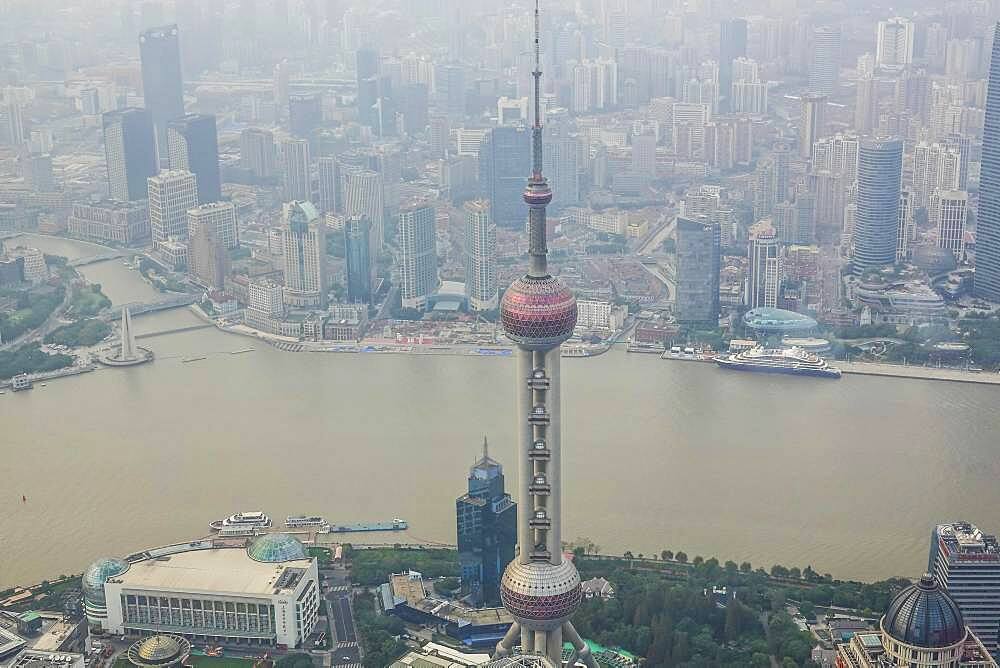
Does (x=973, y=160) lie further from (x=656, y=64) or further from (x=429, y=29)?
(x=429, y=29)

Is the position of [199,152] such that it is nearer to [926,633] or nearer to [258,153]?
[258,153]

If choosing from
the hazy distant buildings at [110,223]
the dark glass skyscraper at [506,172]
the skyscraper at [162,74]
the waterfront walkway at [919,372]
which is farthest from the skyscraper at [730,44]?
the waterfront walkway at [919,372]

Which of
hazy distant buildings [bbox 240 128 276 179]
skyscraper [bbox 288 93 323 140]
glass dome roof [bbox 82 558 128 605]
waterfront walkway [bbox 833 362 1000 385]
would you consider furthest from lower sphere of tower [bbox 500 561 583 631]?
skyscraper [bbox 288 93 323 140]

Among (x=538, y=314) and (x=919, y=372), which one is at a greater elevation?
(x=538, y=314)

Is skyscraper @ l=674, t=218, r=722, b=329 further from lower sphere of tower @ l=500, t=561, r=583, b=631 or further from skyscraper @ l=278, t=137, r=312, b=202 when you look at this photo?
lower sphere of tower @ l=500, t=561, r=583, b=631

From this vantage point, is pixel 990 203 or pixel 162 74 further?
pixel 162 74

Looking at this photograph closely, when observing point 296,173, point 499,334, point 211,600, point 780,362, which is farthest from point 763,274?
point 211,600
